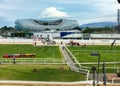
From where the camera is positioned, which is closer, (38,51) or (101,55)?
(101,55)

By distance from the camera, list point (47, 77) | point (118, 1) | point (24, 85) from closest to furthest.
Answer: point (24, 85) → point (118, 1) → point (47, 77)

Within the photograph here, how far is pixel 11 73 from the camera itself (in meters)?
36.0

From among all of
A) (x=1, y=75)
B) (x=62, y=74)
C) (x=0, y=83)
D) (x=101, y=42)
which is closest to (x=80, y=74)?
(x=62, y=74)

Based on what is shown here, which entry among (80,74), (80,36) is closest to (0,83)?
(80,74)

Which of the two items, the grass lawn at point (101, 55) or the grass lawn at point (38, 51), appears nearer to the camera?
the grass lawn at point (101, 55)

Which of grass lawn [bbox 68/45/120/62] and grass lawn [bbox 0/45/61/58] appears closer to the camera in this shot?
grass lawn [bbox 68/45/120/62]

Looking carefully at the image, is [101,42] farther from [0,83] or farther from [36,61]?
[0,83]

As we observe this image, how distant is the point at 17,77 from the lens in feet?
109

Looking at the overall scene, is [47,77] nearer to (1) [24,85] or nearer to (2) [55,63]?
(1) [24,85]

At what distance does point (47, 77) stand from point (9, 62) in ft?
57.4

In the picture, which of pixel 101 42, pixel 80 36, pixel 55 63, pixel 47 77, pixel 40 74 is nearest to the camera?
pixel 47 77

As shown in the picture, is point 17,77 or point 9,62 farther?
point 9,62

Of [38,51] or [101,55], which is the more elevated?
[101,55]

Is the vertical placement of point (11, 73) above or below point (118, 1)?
below
